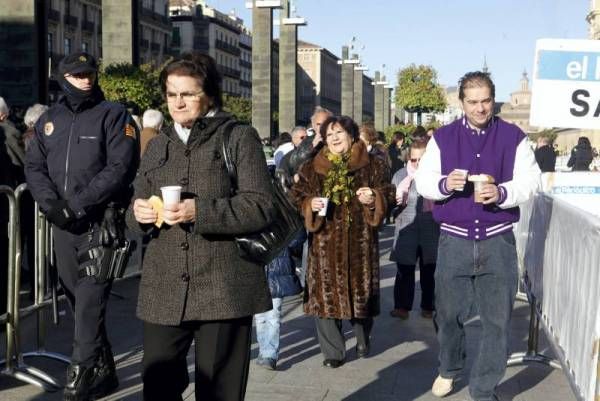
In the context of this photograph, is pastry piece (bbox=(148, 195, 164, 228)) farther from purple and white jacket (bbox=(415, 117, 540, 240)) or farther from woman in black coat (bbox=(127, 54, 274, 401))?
purple and white jacket (bbox=(415, 117, 540, 240))

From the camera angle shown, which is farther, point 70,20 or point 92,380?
point 70,20

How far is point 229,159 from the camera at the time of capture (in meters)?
3.72

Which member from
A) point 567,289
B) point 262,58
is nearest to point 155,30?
point 262,58

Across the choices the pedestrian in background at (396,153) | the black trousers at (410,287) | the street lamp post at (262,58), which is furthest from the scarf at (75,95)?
the street lamp post at (262,58)

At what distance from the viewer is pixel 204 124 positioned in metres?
3.75

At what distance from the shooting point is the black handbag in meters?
3.70

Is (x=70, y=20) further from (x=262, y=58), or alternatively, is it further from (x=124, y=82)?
(x=124, y=82)

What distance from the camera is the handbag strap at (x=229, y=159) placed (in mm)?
3719

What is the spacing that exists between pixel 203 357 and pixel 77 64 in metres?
2.45

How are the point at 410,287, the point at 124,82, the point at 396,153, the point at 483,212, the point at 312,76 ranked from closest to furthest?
the point at 483,212 < the point at 410,287 < the point at 396,153 < the point at 124,82 < the point at 312,76

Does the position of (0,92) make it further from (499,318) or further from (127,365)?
(499,318)

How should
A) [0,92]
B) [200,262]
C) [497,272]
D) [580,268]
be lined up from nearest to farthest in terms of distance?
[200,262], [580,268], [497,272], [0,92]

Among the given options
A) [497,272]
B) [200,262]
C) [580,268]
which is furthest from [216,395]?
[497,272]

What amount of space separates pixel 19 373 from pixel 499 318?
2.92 m
